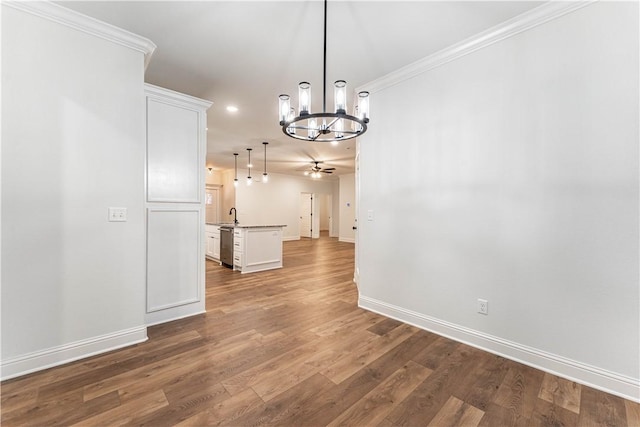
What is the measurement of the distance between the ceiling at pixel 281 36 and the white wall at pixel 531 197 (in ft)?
1.21

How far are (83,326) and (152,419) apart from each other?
4.05ft

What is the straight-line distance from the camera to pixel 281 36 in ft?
8.17

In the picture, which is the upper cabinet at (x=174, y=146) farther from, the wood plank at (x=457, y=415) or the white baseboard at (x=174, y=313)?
the wood plank at (x=457, y=415)

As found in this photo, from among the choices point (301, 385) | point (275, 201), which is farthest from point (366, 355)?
point (275, 201)

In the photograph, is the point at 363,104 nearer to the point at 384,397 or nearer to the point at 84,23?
the point at 384,397

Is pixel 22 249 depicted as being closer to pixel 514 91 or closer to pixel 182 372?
pixel 182 372

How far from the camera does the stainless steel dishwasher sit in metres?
5.68

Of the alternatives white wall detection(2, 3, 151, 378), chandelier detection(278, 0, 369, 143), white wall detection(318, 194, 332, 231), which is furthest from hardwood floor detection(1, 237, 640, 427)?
white wall detection(318, 194, 332, 231)

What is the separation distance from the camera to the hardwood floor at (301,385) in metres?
1.61

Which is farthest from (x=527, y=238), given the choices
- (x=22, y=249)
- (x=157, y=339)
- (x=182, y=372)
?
(x=22, y=249)

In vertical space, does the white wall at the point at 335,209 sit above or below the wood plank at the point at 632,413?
above

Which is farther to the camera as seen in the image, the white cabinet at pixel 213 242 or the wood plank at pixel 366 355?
the white cabinet at pixel 213 242

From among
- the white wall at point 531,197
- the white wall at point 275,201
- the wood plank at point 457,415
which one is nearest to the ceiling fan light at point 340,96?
the white wall at point 531,197

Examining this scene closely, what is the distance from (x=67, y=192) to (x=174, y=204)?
97cm
